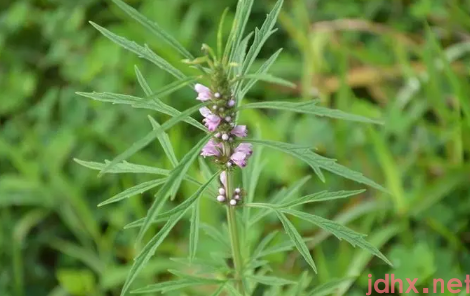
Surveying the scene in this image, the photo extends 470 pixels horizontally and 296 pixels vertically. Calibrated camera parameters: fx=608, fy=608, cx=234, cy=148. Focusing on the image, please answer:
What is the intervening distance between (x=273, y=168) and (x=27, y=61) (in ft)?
3.40

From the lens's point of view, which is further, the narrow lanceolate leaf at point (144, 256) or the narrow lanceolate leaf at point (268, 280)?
the narrow lanceolate leaf at point (268, 280)

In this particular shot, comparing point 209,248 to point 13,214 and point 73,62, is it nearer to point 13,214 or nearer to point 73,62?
point 13,214

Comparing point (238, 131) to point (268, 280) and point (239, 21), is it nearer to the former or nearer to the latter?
point (239, 21)

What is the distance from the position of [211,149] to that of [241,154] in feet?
0.12

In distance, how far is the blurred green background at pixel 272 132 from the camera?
146cm

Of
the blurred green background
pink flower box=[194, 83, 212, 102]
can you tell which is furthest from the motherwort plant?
the blurred green background

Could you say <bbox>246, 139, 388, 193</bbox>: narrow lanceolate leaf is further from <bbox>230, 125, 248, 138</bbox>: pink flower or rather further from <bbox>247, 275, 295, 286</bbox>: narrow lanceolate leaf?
<bbox>247, 275, 295, 286</bbox>: narrow lanceolate leaf

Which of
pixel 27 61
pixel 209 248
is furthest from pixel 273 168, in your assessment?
pixel 27 61

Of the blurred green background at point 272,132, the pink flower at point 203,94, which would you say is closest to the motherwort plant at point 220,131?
the pink flower at point 203,94

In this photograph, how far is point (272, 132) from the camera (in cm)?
160

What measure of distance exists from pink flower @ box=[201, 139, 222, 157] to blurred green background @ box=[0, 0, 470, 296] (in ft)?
2.30

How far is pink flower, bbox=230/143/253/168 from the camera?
2.31ft

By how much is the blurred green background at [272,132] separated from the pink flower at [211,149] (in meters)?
0.70

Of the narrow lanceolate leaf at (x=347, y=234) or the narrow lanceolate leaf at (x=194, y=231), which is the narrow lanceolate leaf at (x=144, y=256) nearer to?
the narrow lanceolate leaf at (x=194, y=231)
